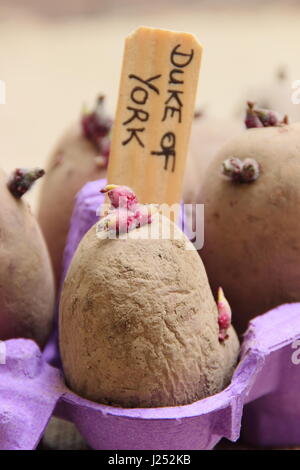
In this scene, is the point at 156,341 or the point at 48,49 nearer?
the point at 156,341

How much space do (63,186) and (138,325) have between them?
562 millimetres

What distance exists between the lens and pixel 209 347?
2.60ft

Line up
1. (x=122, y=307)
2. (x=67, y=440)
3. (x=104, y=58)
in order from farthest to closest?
1. (x=104, y=58)
2. (x=67, y=440)
3. (x=122, y=307)

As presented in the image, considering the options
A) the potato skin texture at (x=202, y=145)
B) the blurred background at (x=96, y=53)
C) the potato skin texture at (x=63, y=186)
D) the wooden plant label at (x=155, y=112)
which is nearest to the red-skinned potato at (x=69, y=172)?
the potato skin texture at (x=63, y=186)

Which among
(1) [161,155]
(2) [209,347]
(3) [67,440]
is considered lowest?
(3) [67,440]

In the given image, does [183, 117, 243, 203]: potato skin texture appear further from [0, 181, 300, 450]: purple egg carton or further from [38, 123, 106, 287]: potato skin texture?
[0, 181, 300, 450]: purple egg carton

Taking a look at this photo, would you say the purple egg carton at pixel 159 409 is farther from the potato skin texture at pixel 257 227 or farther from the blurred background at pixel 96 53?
the blurred background at pixel 96 53

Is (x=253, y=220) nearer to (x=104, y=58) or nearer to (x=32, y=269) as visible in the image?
(x=32, y=269)

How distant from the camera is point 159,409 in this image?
0.74 metres

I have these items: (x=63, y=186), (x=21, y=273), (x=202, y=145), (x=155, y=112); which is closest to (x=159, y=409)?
(x=21, y=273)

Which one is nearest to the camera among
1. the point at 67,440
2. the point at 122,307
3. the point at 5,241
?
the point at 122,307

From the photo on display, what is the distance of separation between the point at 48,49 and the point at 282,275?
1523 mm

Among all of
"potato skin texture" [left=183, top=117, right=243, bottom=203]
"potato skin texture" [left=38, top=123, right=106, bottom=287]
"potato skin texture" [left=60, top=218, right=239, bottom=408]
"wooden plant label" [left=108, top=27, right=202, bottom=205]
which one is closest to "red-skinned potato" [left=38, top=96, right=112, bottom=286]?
"potato skin texture" [left=38, top=123, right=106, bottom=287]

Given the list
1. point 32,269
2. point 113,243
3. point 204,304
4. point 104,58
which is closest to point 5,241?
point 32,269
